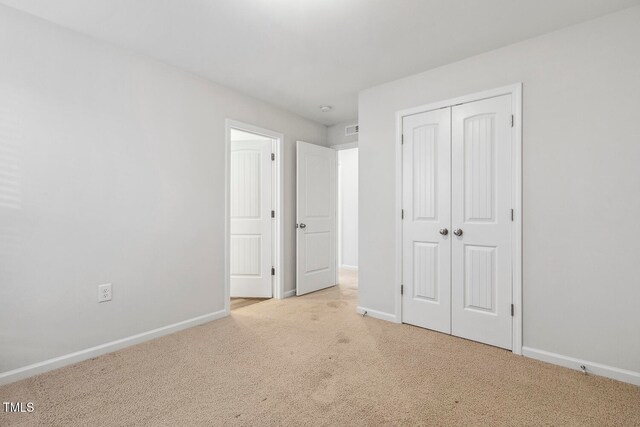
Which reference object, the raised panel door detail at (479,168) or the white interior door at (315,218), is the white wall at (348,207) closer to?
the white interior door at (315,218)

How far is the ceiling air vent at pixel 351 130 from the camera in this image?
440 cm

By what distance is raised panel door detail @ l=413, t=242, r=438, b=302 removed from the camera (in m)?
2.89

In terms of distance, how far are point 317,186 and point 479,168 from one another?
7.25 ft

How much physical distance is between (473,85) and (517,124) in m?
0.52

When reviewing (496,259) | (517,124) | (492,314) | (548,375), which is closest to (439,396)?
(548,375)

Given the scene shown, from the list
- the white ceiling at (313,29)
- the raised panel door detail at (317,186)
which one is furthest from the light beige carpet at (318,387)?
the white ceiling at (313,29)

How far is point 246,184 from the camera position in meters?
4.17

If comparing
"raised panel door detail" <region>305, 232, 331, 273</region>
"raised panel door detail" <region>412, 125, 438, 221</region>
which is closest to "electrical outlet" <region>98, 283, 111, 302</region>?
"raised panel door detail" <region>305, 232, 331, 273</region>

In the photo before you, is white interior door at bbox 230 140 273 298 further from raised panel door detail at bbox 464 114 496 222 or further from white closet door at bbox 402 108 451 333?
raised panel door detail at bbox 464 114 496 222

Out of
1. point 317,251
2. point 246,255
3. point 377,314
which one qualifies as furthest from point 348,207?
point 377,314

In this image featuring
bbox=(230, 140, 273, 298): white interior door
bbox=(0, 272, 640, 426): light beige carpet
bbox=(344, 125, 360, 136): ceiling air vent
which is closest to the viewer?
bbox=(0, 272, 640, 426): light beige carpet

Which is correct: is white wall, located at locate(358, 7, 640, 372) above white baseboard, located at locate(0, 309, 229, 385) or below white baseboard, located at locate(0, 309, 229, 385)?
above

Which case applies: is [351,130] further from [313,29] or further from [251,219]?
[313,29]

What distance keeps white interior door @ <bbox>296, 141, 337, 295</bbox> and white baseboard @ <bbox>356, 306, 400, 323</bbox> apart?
1023mm
